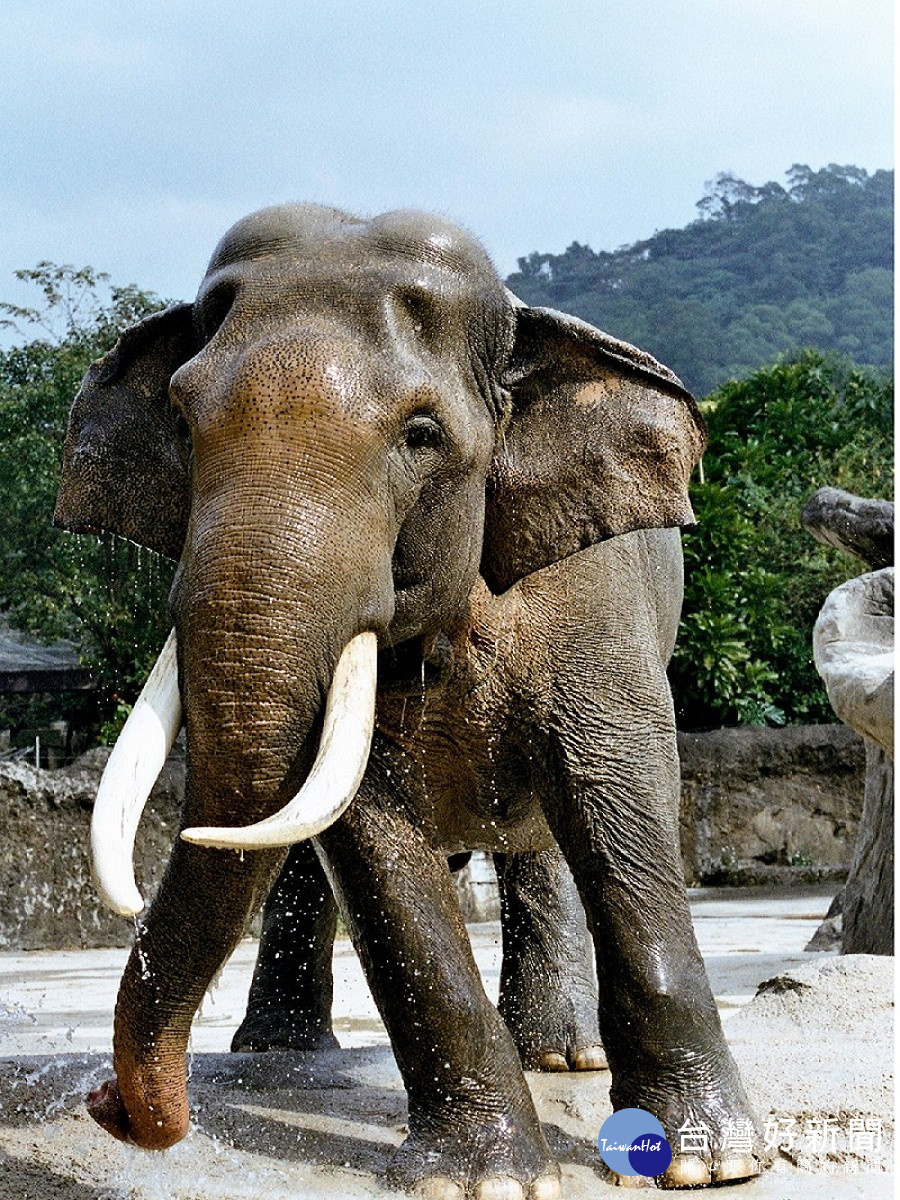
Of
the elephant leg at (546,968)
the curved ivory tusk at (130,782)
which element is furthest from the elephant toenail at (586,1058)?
the curved ivory tusk at (130,782)

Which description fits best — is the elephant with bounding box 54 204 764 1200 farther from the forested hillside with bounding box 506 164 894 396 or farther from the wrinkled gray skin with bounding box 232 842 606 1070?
the forested hillside with bounding box 506 164 894 396

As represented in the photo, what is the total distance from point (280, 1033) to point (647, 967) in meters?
2.35

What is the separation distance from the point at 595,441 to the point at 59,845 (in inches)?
330

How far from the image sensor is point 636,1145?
13.6 feet

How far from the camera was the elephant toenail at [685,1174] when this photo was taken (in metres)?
4.14

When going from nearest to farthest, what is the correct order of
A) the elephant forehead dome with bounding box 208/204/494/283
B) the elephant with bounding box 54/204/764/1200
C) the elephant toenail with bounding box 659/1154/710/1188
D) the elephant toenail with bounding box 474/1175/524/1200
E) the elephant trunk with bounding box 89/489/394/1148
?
the elephant trunk with bounding box 89/489/394/1148 < the elephant with bounding box 54/204/764/1200 < the elephant forehead dome with bounding box 208/204/494/283 < the elephant toenail with bounding box 474/1175/524/1200 < the elephant toenail with bounding box 659/1154/710/1188

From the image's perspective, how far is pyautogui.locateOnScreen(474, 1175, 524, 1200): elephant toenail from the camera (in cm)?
400

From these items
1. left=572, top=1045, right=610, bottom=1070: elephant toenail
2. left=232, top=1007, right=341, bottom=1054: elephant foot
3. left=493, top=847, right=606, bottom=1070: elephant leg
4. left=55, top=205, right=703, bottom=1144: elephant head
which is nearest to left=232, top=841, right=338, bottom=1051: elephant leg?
left=232, top=1007, right=341, bottom=1054: elephant foot

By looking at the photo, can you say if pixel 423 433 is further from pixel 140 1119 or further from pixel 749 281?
pixel 749 281

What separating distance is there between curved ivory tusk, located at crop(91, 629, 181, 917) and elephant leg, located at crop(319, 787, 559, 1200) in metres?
0.96

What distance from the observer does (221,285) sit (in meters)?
3.90

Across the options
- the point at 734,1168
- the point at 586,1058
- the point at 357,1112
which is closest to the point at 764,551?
the point at 586,1058

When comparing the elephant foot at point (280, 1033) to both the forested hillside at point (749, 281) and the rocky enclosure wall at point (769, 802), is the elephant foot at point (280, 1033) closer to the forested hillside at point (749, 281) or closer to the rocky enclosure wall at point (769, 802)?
the rocky enclosure wall at point (769, 802)

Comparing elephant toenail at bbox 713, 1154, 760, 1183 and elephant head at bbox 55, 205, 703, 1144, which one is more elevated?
elephant head at bbox 55, 205, 703, 1144
